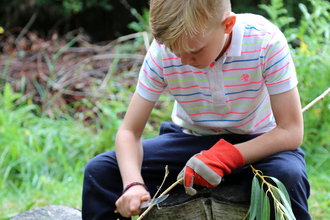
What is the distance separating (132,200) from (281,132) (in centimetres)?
57

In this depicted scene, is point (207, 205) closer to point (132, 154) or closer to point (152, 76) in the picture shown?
point (132, 154)

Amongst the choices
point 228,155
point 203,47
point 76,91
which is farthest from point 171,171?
point 76,91

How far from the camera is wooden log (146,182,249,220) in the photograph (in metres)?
1.19

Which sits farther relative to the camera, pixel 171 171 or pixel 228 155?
pixel 171 171

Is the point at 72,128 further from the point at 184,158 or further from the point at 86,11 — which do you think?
the point at 86,11

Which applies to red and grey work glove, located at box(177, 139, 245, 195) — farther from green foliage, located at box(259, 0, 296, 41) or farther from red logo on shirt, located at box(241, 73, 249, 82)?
green foliage, located at box(259, 0, 296, 41)

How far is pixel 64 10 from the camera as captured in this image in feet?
12.8

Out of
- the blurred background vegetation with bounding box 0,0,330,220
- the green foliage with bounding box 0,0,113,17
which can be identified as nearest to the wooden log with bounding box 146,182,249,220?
the blurred background vegetation with bounding box 0,0,330,220

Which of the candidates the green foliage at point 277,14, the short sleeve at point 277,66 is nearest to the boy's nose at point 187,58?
the short sleeve at point 277,66

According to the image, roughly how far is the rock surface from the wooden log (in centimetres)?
47

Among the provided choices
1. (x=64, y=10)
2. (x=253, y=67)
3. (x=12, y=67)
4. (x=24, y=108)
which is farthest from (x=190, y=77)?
(x=64, y=10)

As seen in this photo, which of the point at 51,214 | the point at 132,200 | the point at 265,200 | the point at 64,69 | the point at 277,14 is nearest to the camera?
the point at 265,200

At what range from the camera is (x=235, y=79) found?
3.91ft

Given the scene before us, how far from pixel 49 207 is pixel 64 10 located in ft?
9.70
